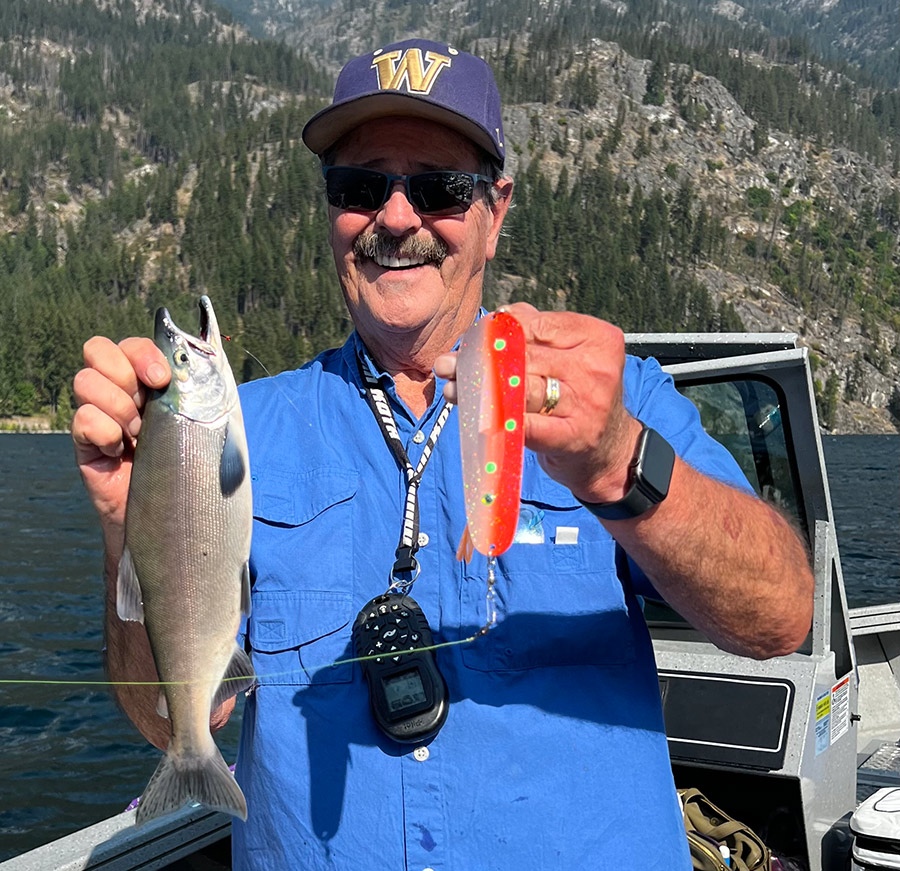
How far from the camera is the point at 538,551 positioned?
2.62m

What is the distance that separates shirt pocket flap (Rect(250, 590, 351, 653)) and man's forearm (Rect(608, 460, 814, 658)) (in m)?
0.81

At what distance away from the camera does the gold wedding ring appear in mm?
1921

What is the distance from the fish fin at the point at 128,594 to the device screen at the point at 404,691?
646 millimetres

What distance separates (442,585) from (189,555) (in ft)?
2.17

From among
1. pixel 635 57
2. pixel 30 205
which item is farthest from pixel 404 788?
pixel 635 57

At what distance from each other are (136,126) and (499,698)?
215 meters

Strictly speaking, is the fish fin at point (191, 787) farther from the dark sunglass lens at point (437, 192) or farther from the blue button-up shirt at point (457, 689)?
the dark sunglass lens at point (437, 192)

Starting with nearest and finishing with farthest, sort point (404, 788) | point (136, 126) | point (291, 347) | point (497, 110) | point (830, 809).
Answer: point (404, 788)
point (497, 110)
point (830, 809)
point (291, 347)
point (136, 126)

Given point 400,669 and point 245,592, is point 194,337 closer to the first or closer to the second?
point 245,592

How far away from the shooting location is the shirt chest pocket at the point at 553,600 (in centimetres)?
252

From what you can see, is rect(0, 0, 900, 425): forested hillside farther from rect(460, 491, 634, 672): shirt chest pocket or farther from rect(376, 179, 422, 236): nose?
rect(460, 491, 634, 672): shirt chest pocket

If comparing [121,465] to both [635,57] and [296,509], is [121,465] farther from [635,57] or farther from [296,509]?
[635,57]

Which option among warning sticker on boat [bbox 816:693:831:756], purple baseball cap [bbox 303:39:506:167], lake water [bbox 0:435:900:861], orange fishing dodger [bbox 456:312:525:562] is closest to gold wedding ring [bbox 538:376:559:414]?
orange fishing dodger [bbox 456:312:525:562]

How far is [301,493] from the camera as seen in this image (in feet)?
9.02
